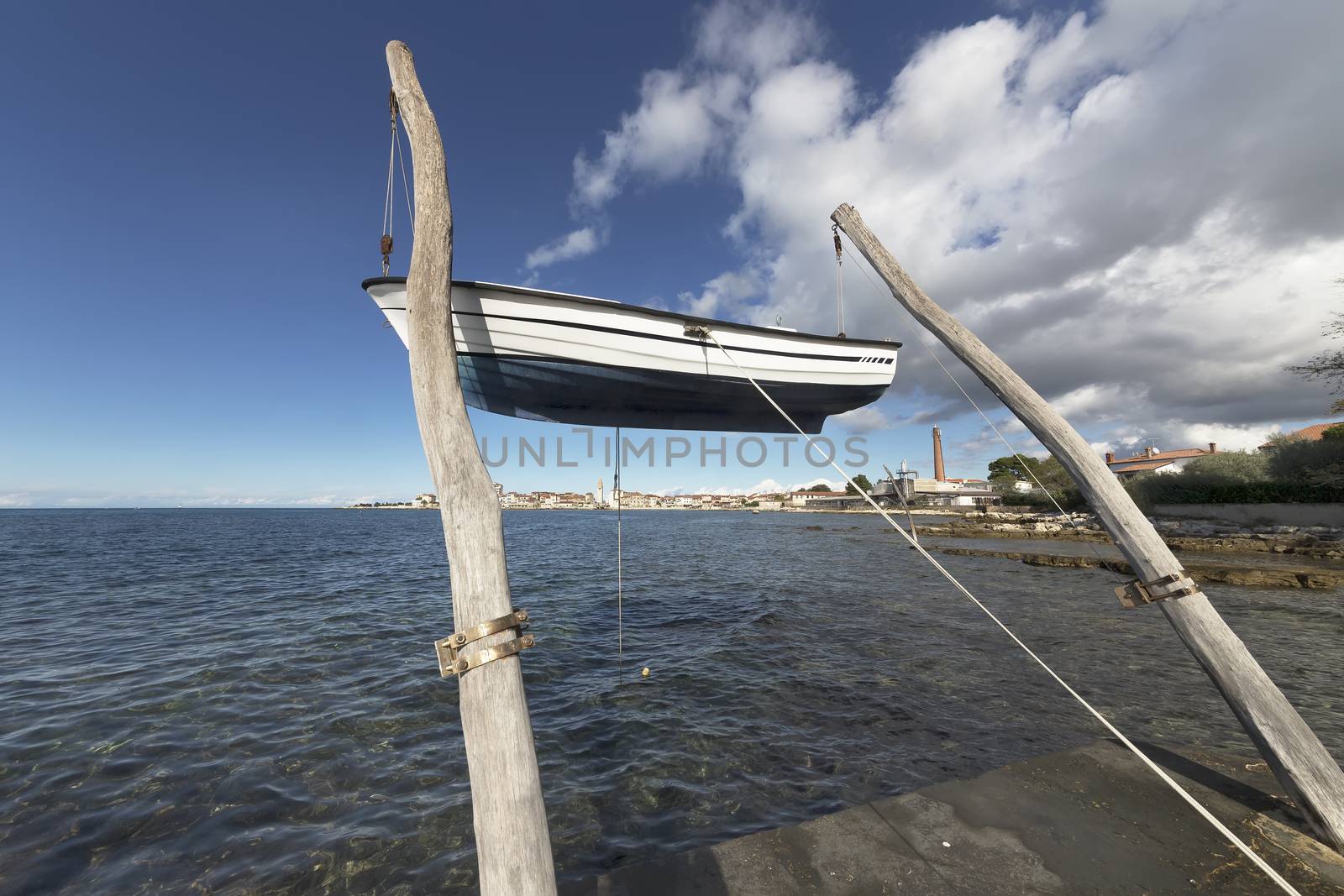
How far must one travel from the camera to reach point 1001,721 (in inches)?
241

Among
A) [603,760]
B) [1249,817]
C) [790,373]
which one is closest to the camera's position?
[1249,817]

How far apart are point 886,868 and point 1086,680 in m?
7.01

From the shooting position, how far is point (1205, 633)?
11.4 ft

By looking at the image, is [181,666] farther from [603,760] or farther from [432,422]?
[432,422]

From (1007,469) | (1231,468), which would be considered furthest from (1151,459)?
(1231,468)

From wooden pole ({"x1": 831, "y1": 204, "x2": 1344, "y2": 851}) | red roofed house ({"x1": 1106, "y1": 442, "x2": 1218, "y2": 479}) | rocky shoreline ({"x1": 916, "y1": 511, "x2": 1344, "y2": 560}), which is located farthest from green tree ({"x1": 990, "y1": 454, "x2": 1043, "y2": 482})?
wooden pole ({"x1": 831, "y1": 204, "x2": 1344, "y2": 851})

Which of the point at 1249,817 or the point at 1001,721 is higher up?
the point at 1249,817

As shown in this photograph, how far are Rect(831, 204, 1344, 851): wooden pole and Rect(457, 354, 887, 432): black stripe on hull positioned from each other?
3302 mm

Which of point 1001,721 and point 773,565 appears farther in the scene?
point 773,565

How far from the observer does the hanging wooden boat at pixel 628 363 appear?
583cm

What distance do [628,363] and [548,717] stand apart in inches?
192

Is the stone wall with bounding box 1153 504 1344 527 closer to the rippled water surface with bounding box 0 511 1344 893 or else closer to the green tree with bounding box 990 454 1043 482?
the rippled water surface with bounding box 0 511 1344 893

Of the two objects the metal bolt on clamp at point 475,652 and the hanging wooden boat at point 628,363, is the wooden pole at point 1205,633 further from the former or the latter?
the metal bolt on clamp at point 475,652

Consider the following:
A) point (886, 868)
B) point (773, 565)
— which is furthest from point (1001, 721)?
point (773, 565)
